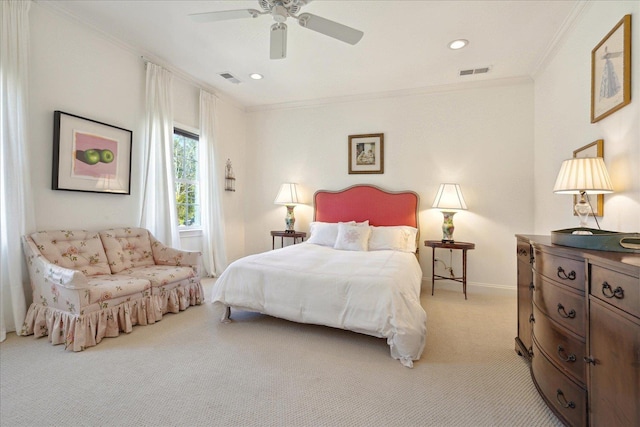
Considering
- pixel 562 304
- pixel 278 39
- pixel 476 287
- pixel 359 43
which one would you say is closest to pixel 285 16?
pixel 278 39

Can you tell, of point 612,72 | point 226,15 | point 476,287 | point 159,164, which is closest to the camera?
Answer: point 612,72

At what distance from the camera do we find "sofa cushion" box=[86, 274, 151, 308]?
2.41m

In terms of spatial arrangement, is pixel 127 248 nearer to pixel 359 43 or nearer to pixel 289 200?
pixel 289 200

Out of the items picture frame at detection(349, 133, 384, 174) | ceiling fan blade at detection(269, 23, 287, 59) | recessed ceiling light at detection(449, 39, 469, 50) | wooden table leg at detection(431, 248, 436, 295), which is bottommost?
wooden table leg at detection(431, 248, 436, 295)

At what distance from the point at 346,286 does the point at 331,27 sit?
79.7 inches

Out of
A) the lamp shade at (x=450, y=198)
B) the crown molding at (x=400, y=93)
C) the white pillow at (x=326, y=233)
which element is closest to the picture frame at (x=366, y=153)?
the crown molding at (x=400, y=93)

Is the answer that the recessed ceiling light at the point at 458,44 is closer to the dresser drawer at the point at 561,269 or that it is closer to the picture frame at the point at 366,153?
the picture frame at the point at 366,153

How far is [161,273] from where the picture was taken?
307 centimetres

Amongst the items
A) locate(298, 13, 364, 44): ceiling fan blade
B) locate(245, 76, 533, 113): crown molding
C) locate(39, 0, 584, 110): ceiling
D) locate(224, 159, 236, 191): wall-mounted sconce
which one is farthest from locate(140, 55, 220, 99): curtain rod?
locate(298, 13, 364, 44): ceiling fan blade

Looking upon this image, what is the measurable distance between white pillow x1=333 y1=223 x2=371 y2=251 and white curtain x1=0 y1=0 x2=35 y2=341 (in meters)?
3.24

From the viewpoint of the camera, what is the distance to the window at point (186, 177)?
4.32 metres

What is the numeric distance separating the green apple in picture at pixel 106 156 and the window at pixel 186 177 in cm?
88

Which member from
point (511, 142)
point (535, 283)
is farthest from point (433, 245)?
point (535, 283)

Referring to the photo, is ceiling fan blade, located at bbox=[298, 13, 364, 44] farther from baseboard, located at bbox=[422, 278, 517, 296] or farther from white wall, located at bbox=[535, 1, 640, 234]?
baseboard, located at bbox=[422, 278, 517, 296]
